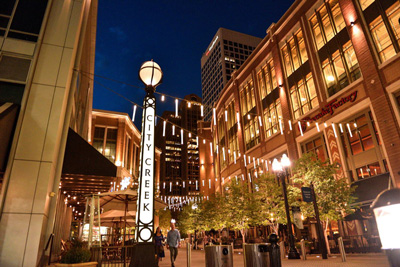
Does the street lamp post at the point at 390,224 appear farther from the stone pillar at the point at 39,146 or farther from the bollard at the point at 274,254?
the stone pillar at the point at 39,146

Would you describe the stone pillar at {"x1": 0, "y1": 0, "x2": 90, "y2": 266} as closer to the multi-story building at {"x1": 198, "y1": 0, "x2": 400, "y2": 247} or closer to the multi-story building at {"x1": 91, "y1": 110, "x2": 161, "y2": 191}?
the multi-story building at {"x1": 198, "y1": 0, "x2": 400, "y2": 247}

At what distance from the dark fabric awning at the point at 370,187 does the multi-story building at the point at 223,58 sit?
78.1m

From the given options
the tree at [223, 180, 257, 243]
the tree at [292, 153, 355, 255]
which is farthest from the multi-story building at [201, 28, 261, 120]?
the tree at [292, 153, 355, 255]

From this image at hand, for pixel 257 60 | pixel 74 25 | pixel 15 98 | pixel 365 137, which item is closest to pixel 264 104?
pixel 257 60

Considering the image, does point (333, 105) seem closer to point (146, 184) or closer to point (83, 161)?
point (83, 161)

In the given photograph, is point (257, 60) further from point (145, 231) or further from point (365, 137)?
point (145, 231)

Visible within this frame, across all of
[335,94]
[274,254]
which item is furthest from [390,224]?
[335,94]

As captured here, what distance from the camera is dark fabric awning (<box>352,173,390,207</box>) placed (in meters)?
18.9

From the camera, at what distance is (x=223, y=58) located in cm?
9900

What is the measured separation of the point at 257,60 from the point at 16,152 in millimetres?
33398

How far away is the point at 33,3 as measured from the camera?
1052cm

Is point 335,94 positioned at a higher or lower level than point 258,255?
higher

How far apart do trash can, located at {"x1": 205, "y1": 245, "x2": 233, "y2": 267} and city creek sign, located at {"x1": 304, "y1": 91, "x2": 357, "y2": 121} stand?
62.2ft

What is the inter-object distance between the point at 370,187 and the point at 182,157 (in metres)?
124
